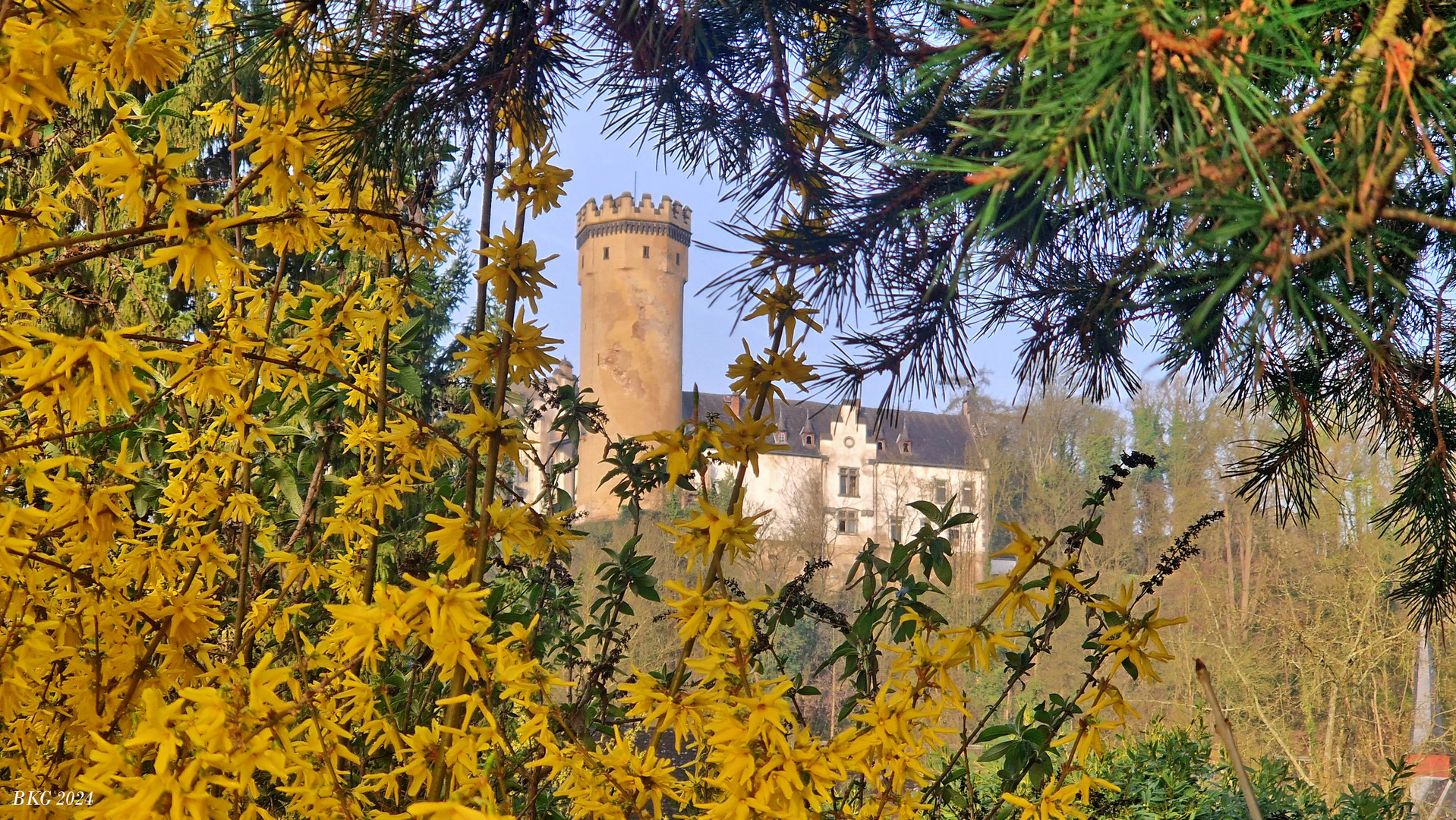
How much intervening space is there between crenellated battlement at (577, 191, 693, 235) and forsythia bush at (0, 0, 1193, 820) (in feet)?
74.2

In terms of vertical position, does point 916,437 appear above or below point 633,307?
below

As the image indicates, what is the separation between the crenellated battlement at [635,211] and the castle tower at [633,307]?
0.02 meters

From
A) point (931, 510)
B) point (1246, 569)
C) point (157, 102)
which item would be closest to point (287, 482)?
point (157, 102)

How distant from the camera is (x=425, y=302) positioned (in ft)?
3.23

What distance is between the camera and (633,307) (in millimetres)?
23469

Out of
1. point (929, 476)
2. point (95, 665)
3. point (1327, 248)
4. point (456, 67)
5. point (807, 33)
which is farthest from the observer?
point (929, 476)

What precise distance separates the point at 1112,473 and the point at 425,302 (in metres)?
0.77

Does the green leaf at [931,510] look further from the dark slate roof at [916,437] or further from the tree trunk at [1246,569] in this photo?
the dark slate roof at [916,437]

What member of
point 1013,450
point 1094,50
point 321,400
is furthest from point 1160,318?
point 1013,450

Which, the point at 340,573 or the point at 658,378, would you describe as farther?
the point at 658,378

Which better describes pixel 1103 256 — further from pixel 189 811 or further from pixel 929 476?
pixel 929 476

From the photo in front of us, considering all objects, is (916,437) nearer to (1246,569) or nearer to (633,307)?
(633,307)

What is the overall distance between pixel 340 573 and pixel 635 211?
900 inches

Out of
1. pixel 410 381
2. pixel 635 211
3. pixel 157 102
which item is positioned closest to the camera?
pixel 157 102
